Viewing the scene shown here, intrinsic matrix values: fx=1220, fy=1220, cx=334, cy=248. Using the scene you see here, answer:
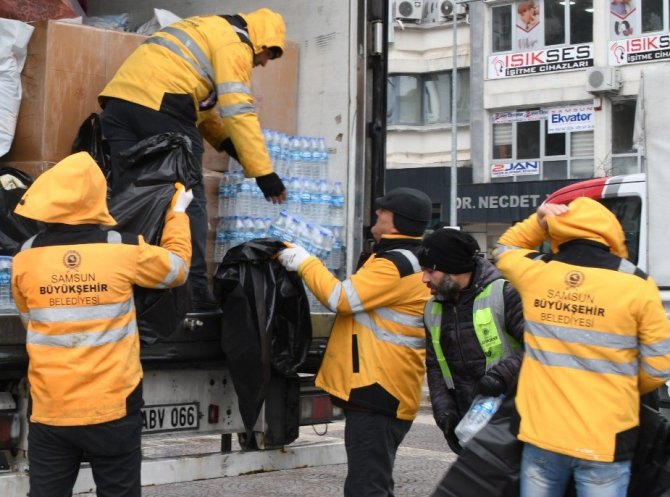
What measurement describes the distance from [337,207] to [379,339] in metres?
1.24

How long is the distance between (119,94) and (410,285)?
166 centimetres

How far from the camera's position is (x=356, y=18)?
6.19m

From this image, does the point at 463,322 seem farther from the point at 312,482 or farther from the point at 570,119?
the point at 570,119

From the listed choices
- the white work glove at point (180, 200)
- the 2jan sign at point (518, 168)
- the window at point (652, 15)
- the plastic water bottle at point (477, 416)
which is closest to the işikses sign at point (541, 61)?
the window at point (652, 15)

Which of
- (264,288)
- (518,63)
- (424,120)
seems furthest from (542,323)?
(424,120)

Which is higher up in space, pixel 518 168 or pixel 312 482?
pixel 518 168

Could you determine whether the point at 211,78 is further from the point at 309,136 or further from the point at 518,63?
the point at 518,63

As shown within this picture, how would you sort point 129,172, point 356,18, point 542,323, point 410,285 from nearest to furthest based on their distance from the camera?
point 542,323 < point 410,285 < point 129,172 < point 356,18

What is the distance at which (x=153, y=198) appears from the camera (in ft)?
16.6

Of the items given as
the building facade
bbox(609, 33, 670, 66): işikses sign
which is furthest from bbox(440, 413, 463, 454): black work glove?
bbox(609, 33, 670, 66): işikses sign

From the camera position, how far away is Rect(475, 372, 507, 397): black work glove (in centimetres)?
438

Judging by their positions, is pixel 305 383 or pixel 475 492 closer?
pixel 475 492

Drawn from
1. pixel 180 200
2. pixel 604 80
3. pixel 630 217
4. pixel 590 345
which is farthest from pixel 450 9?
pixel 590 345

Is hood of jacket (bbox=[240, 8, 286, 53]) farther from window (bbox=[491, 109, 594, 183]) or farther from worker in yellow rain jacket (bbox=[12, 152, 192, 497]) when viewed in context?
window (bbox=[491, 109, 594, 183])
